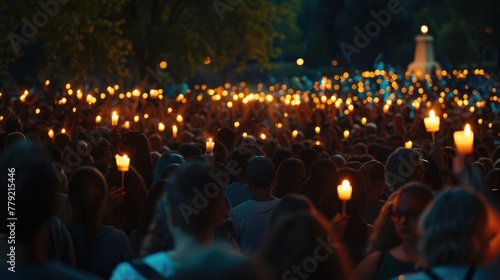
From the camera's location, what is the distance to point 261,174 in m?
8.30

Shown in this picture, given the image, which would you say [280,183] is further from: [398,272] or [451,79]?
[451,79]

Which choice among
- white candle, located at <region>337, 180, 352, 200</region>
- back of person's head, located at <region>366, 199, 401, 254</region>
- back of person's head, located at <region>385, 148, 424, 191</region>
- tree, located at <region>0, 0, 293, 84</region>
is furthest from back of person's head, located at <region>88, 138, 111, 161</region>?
tree, located at <region>0, 0, 293, 84</region>

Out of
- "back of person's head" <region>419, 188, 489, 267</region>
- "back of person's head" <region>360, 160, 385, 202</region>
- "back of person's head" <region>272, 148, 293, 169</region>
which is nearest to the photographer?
"back of person's head" <region>419, 188, 489, 267</region>

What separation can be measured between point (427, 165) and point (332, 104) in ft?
48.3

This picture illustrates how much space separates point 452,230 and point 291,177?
15.0ft

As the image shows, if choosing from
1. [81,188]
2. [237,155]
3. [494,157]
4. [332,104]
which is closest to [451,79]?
[332,104]

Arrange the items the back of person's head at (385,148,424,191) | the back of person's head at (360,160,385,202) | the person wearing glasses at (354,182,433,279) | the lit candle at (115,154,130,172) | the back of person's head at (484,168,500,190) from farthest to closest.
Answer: the back of person's head at (484,168,500,190), the back of person's head at (360,160,385,202), the back of person's head at (385,148,424,191), the lit candle at (115,154,130,172), the person wearing glasses at (354,182,433,279)

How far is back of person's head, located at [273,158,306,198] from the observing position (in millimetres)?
9125

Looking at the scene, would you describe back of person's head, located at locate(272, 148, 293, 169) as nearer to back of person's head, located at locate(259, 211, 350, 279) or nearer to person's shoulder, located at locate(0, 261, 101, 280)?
back of person's head, located at locate(259, 211, 350, 279)

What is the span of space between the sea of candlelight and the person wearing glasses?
17.8ft

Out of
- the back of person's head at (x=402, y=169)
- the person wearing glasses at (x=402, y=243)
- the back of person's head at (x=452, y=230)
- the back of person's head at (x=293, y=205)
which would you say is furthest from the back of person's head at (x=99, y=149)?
the back of person's head at (x=452, y=230)

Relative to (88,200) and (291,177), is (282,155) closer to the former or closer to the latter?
(291,177)

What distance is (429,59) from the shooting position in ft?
205

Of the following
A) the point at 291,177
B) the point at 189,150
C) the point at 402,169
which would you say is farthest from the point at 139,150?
the point at 402,169
